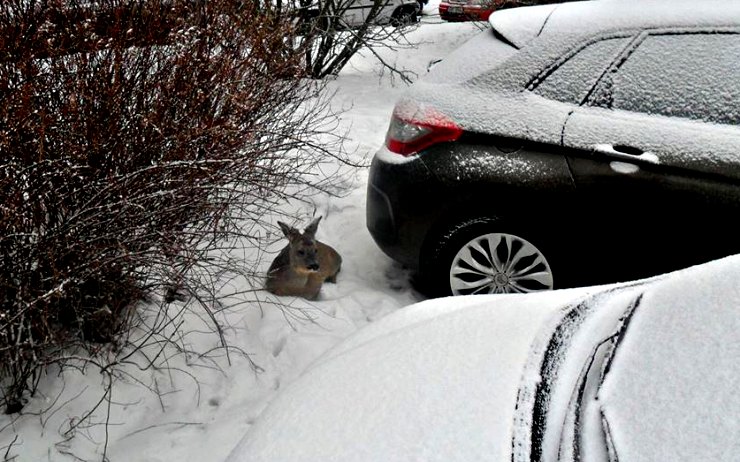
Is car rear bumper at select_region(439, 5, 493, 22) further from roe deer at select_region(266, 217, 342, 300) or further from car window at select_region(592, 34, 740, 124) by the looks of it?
car window at select_region(592, 34, 740, 124)

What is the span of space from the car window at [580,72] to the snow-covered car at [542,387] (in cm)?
174

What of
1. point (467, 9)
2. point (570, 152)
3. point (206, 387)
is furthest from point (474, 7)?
point (206, 387)

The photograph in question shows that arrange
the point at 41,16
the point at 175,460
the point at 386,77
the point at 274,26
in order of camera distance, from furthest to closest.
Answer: the point at 386,77 < the point at 274,26 < the point at 41,16 < the point at 175,460

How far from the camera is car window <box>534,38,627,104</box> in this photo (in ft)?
12.0

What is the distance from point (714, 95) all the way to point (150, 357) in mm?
3239

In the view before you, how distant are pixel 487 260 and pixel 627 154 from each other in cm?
101

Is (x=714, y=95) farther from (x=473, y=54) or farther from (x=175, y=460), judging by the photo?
(x=175, y=460)

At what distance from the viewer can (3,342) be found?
3057 millimetres

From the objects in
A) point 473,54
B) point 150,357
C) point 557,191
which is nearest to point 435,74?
point 473,54

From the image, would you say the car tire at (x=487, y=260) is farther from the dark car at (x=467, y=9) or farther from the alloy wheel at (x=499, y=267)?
the dark car at (x=467, y=9)

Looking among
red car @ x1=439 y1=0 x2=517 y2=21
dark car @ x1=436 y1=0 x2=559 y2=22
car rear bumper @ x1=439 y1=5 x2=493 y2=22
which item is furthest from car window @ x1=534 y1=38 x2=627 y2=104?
car rear bumper @ x1=439 y1=5 x2=493 y2=22

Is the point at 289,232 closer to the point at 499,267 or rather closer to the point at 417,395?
the point at 499,267

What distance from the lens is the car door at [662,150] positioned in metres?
3.42

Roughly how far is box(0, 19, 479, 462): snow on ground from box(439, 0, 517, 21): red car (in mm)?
7201
